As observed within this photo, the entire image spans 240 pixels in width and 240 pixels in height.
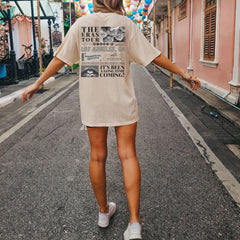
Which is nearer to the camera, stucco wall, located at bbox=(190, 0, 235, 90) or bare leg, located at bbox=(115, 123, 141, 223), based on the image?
bare leg, located at bbox=(115, 123, 141, 223)

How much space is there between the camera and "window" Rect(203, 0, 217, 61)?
10992mm

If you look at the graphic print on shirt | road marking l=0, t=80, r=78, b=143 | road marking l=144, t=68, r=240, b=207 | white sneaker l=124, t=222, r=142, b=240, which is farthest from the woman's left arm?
road marking l=0, t=80, r=78, b=143

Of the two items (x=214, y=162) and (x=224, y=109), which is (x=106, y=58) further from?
(x=224, y=109)

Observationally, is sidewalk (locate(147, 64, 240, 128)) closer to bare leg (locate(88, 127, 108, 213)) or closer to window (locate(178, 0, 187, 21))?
bare leg (locate(88, 127, 108, 213))

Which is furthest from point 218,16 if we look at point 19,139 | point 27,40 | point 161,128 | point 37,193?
point 27,40

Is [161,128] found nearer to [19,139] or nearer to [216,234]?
[19,139]

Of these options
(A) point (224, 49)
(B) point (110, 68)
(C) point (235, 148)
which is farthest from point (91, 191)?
(A) point (224, 49)

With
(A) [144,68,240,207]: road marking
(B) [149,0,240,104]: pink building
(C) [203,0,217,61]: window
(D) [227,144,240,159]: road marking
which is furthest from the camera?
(C) [203,0,217,61]: window

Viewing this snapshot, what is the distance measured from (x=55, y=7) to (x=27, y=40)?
8.56m

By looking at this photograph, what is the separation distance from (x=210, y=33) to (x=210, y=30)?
102 mm

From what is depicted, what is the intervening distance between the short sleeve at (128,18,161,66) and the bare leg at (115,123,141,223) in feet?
1.55

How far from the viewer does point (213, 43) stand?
435 inches

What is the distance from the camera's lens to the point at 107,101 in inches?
89.3

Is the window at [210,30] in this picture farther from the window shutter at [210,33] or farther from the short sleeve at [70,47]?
the short sleeve at [70,47]
